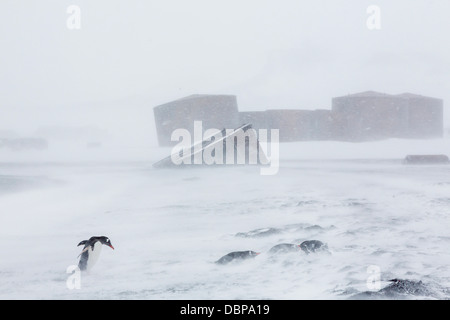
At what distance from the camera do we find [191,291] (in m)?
2.86

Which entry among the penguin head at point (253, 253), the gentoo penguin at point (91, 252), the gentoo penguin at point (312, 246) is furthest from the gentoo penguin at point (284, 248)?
the gentoo penguin at point (91, 252)

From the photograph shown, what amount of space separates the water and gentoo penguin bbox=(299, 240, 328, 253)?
12 cm

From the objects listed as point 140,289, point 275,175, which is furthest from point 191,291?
point 275,175

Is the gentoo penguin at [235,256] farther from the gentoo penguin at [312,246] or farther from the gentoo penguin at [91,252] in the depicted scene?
the gentoo penguin at [91,252]

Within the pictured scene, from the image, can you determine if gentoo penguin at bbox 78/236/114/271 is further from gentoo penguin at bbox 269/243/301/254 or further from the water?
gentoo penguin at bbox 269/243/301/254

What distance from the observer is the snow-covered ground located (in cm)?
300

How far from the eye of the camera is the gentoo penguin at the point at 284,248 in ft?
12.1

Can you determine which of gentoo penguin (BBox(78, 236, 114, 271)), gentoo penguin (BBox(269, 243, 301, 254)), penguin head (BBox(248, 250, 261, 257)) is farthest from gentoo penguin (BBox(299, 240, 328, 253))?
gentoo penguin (BBox(78, 236, 114, 271))

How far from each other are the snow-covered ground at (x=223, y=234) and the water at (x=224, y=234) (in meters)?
0.01

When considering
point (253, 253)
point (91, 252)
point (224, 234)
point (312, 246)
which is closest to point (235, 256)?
point (253, 253)

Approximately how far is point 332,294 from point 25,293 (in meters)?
2.28

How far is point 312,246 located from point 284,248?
10.7 inches

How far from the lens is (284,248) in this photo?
3730 mm

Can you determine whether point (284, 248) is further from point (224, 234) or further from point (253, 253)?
point (224, 234)
